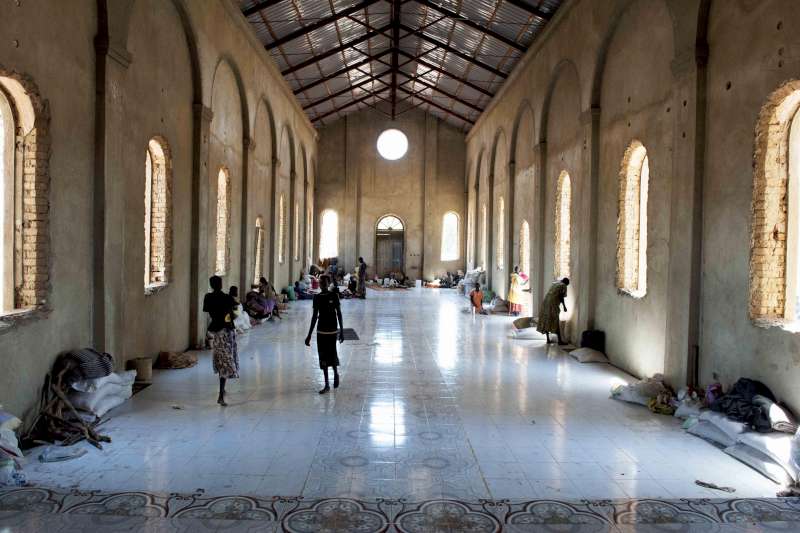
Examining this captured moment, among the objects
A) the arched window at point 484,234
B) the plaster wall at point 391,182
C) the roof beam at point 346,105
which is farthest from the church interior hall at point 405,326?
the plaster wall at point 391,182

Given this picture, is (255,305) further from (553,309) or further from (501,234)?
(501,234)

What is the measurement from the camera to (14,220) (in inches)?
260

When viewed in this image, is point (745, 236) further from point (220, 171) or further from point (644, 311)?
point (220, 171)

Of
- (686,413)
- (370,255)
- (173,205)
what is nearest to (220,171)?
(173,205)

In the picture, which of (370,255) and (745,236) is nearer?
(745,236)

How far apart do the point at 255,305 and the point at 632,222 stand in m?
9.75

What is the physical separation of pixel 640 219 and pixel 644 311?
1.84m

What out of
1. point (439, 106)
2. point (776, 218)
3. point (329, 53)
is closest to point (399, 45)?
point (329, 53)

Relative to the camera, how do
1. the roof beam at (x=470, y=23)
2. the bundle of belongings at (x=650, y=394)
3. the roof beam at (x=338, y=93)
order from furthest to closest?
the roof beam at (x=338, y=93) → the roof beam at (x=470, y=23) → the bundle of belongings at (x=650, y=394)

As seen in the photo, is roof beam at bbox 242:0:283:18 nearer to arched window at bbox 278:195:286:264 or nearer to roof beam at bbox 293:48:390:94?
arched window at bbox 278:195:286:264

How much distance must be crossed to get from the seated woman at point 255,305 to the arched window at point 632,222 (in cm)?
932

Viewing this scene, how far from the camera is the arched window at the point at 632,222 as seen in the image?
1075 cm

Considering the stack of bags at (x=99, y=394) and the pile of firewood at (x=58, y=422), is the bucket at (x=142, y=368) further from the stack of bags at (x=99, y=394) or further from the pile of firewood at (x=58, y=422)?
the pile of firewood at (x=58, y=422)

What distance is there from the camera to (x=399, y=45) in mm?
21969
